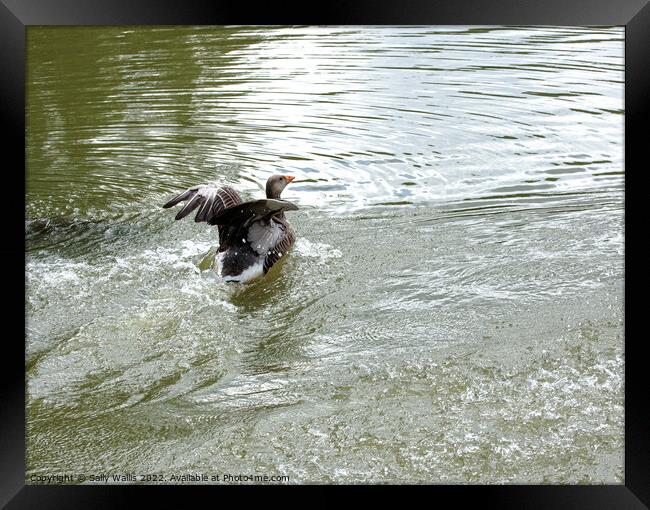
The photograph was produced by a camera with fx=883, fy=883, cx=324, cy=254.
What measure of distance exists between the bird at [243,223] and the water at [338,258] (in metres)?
0.05

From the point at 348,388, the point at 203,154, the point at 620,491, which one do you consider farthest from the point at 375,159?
the point at 620,491

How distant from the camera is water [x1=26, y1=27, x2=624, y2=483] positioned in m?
2.48

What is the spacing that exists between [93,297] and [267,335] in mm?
562

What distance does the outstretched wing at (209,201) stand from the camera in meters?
2.85

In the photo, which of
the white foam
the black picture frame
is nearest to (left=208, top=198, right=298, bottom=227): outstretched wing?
the white foam

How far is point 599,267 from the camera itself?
265cm

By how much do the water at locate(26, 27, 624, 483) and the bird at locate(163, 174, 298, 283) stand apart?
5cm

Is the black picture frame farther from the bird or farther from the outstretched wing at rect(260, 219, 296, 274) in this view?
the outstretched wing at rect(260, 219, 296, 274)

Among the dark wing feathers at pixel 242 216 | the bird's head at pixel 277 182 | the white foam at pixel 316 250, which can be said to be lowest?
the white foam at pixel 316 250
